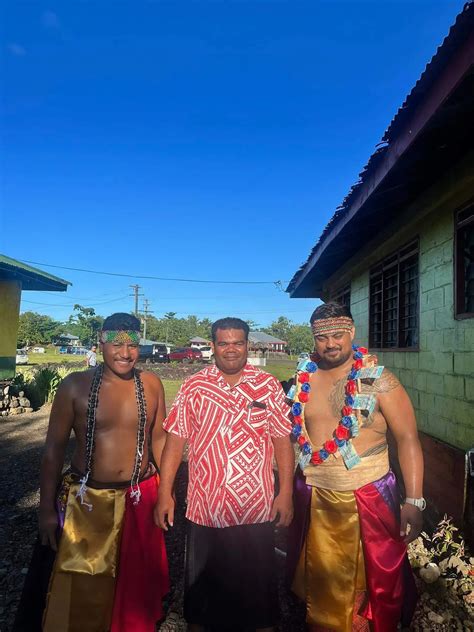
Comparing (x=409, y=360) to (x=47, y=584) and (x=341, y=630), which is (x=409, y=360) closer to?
(x=341, y=630)

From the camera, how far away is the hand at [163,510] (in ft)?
7.81

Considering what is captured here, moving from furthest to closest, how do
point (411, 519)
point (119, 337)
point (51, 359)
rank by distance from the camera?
point (51, 359) < point (119, 337) < point (411, 519)

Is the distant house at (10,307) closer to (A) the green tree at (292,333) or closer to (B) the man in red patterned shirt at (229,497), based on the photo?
(B) the man in red patterned shirt at (229,497)

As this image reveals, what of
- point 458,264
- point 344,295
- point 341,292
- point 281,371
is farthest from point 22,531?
point 281,371

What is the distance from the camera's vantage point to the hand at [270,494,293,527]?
94.2 inches

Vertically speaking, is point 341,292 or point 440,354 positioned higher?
point 341,292

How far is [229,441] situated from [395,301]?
4.57 m

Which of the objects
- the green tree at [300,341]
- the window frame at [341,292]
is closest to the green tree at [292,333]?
the green tree at [300,341]

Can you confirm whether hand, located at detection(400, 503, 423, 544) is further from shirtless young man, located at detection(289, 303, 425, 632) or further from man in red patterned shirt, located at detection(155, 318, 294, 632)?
man in red patterned shirt, located at detection(155, 318, 294, 632)

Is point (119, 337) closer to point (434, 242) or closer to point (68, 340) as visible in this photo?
point (434, 242)

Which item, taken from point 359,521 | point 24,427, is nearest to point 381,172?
point 359,521

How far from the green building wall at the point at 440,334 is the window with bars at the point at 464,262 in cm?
9

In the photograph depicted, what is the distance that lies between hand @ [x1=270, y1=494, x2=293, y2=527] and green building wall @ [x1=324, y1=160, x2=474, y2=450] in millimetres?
2172

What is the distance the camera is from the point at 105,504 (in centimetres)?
236
